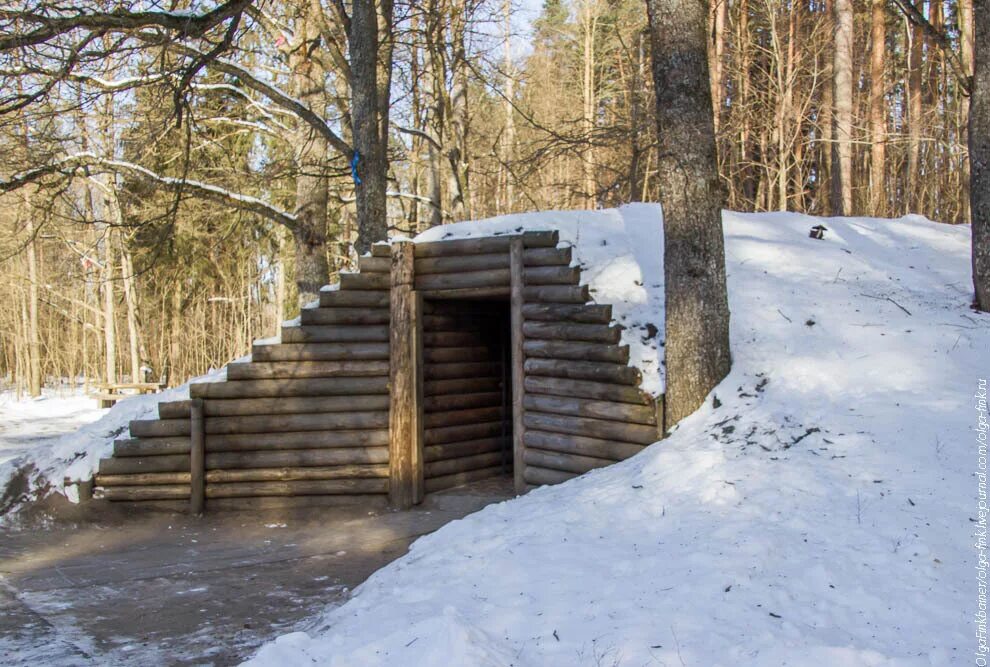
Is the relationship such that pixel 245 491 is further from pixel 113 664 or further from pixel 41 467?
pixel 113 664

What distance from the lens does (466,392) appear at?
10.4 meters

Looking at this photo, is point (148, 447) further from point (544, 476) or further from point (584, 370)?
point (584, 370)

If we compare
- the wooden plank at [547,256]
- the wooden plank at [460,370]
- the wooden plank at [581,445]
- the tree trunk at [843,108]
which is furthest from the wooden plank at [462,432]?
the tree trunk at [843,108]

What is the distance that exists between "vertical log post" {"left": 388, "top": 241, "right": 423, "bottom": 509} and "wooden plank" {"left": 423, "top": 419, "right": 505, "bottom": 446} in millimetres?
308

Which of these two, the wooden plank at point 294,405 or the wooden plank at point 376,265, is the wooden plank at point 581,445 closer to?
the wooden plank at point 294,405

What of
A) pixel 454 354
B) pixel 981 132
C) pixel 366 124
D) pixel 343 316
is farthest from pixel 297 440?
pixel 981 132

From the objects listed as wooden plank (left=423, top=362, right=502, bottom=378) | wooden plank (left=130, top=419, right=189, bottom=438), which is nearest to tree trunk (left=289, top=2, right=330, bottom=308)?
wooden plank (left=423, top=362, right=502, bottom=378)

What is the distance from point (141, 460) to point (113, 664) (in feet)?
15.4

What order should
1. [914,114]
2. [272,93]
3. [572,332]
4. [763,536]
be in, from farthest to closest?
[914,114] < [272,93] < [572,332] < [763,536]

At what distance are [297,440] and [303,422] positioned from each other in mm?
215

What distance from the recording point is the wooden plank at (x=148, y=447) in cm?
924

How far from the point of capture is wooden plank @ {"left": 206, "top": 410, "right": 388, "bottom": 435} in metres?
9.42

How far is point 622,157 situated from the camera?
66.1ft

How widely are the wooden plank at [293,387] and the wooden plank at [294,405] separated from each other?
5 centimetres
